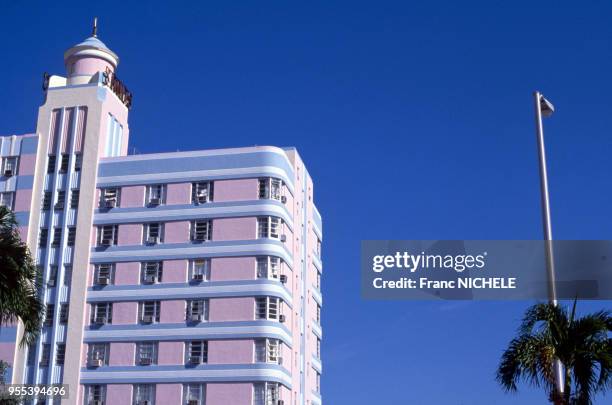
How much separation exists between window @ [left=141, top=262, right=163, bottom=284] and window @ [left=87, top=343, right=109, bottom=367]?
16.2 ft

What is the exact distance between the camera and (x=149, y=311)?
60750 mm

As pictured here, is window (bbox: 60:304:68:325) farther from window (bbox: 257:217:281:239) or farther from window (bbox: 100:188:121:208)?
window (bbox: 257:217:281:239)

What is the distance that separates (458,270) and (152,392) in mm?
32898

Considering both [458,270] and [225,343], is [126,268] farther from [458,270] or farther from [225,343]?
[458,270]

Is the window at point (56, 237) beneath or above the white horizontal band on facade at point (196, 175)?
beneath

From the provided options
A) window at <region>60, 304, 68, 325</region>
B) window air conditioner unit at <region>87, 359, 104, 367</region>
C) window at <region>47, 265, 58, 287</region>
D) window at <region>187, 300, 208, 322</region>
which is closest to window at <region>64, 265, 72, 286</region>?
window at <region>47, 265, 58, 287</region>

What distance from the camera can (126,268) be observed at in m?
61.9

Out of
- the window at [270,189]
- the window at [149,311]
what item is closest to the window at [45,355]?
the window at [149,311]

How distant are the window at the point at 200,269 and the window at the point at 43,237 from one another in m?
10.8

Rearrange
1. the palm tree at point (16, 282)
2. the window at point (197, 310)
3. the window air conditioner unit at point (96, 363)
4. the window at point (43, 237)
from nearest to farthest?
Result: the palm tree at point (16, 282) < the window at point (197, 310) < the window air conditioner unit at point (96, 363) < the window at point (43, 237)

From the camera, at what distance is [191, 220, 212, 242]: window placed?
61125 mm

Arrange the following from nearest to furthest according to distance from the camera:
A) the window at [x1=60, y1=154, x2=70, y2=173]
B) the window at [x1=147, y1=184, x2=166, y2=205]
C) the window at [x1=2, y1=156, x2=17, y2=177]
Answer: the window at [x1=147, y1=184, x2=166, y2=205] < the window at [x1=60, y1=154, x2=70, y2=173] < the window at [x1=2, y1=156, x2=17, y2=177]

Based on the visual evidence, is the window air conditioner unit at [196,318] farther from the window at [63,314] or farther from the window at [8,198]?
the window at [8,198]

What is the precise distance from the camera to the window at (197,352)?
5881 cm
